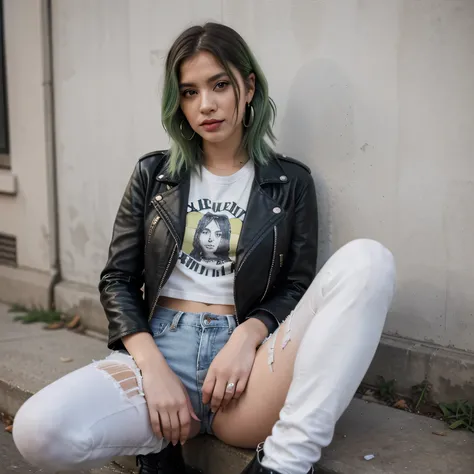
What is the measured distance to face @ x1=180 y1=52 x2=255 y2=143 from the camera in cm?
270

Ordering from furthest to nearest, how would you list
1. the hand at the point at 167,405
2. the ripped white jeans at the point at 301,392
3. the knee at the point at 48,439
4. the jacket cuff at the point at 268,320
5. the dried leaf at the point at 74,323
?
the dried leaf at the point at 74,323 < the jacket cuff at the point at 268,320 < the hand at the point at 167,405 < the knee at the point at 48,439 < the ripped white jeans at the point at 301,392

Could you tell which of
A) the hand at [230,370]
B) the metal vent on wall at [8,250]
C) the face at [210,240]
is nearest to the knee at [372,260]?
the hand at [230,370]

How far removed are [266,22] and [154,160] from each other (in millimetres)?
917

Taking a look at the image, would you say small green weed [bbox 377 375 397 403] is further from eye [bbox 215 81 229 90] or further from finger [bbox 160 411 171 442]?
eye [bbox 215 81 229 90]

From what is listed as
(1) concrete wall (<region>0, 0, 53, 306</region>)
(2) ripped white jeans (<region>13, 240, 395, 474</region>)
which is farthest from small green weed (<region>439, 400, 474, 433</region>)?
(1) concrete wall (<region>0, 0, 53, 306</region>)

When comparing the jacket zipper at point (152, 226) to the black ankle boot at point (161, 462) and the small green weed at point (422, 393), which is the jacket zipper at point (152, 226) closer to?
the black ankle boot at point (161, 462)

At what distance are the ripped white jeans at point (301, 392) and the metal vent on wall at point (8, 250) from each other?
2.96 m

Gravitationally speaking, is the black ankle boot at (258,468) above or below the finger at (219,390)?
below

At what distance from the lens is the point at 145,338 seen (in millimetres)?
2637

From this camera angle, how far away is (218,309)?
2760 millimetres

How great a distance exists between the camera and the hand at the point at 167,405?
7.95 ft

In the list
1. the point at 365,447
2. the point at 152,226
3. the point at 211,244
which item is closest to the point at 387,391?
the point at 365,447

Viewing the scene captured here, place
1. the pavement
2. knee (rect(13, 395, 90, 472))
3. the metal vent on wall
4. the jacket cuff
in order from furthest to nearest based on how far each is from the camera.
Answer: the metal vent on wall, the jacket cuff, the pavement, knee (rect(13, 395, 90, 472))

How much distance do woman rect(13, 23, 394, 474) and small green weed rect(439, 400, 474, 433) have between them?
0.82m
